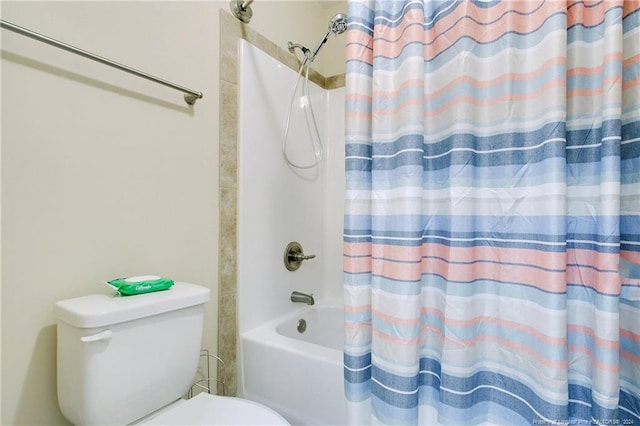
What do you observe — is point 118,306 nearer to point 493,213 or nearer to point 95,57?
point 95,57

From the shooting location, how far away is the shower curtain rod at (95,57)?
81 cm

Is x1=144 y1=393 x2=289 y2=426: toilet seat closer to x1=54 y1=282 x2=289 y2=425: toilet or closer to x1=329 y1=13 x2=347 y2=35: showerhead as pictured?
x1=54 y1=282 x2=289 y2=425: toilet

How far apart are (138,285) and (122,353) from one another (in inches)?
7.5

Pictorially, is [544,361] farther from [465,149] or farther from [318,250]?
[318,250]

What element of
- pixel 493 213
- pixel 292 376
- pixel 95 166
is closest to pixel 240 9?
pixel 95 166

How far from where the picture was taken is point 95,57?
94cm

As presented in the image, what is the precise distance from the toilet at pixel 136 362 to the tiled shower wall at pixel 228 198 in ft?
1.06

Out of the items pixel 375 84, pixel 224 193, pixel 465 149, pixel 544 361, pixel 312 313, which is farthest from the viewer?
pixel 312 313

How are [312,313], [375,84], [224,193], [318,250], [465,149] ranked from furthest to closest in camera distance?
[318,250]
[312,313]
[224,193]
[375,84]
[465,149]

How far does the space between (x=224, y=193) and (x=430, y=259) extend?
93 centimetres

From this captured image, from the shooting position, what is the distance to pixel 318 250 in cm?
209

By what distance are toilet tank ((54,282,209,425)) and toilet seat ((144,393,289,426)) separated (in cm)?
5

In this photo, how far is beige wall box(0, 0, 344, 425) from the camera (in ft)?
2.82

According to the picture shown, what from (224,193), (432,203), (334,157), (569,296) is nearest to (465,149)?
(432,203)
